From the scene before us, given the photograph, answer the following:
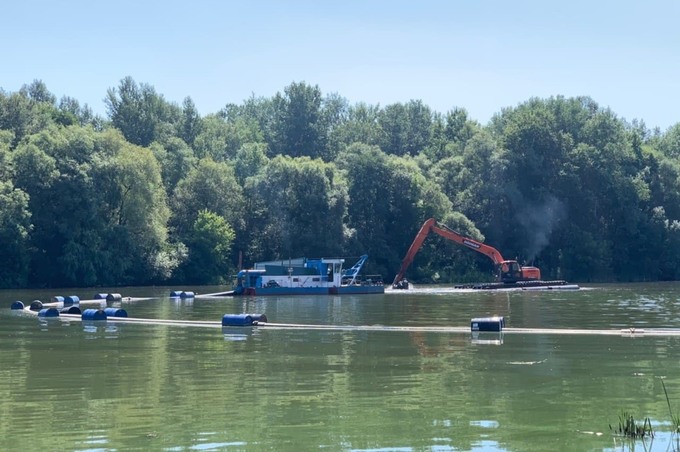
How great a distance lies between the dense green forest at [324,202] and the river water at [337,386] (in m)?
42.3

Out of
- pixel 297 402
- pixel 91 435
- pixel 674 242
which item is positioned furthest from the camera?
pixel 674 242

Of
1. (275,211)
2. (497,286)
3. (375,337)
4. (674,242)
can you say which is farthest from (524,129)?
(375,337)

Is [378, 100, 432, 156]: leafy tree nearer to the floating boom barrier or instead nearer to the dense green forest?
the dense green forest

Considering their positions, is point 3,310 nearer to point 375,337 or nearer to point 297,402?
point 375,337

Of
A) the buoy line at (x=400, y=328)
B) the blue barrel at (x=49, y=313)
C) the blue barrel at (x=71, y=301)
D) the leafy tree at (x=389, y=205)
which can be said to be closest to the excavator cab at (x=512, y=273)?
the leafy tree at (x=389, y=205)

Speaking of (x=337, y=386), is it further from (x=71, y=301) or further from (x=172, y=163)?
(x=172, y=163)

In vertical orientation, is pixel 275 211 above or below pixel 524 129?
below

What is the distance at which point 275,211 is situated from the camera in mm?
100750

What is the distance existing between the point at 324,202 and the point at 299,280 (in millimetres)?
25561

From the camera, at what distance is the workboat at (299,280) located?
72.9m

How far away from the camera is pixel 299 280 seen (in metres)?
75.2

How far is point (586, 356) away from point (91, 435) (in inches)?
645

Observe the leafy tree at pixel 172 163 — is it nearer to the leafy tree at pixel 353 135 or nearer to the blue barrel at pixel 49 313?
the leafy tree at pixel 353 135

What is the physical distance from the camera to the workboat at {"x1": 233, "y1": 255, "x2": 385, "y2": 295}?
239ft
